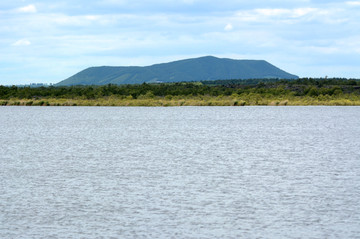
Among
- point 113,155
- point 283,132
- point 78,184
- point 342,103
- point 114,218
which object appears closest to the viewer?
point 114,218

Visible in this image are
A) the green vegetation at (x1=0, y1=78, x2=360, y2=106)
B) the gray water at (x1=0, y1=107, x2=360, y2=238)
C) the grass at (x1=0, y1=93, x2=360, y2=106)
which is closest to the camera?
the gray water at (x1=0, y1=107, x2=360, y2=238)

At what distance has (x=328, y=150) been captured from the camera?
33062 mm

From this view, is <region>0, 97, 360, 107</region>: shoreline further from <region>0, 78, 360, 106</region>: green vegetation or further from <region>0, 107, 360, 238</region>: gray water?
<region>0, 107, 360, 238</region>: gray water

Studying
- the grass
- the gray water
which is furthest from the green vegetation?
the gray water

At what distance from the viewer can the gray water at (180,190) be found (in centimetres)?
1494

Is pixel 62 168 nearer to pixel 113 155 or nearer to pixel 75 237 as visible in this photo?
pixel 113 155

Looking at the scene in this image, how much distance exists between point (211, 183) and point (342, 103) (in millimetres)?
82538

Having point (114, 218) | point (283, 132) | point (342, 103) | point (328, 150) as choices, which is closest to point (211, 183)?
point (114, 218)

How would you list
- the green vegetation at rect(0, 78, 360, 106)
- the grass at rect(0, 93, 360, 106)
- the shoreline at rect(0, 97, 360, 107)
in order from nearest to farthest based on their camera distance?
the shoreline at rect(0, 97, 360, 107)
the grass at rect(0, 93, 360, 106)
the green vegetation at rect(0, 78, 360, 106)

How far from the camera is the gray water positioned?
588 inches

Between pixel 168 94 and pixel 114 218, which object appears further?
pixel 168 94

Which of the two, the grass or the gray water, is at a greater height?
the grass

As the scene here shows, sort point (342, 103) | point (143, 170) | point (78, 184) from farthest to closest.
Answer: point (342, 103), point (143, 170), point (78, 184)

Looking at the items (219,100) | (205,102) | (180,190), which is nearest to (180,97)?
(205,102)
